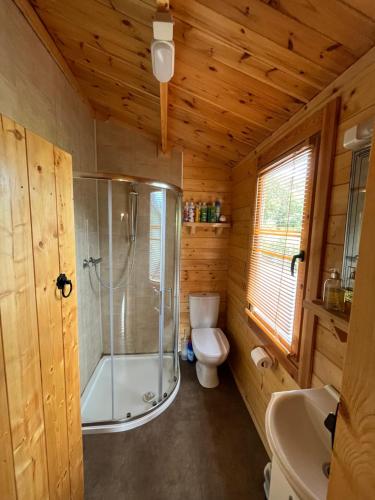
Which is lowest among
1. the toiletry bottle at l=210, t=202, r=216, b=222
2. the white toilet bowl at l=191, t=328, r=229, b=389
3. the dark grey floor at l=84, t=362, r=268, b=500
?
the dark grey floor at l=84, t=362, r=268, b=500

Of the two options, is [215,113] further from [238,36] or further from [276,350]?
[276,350]

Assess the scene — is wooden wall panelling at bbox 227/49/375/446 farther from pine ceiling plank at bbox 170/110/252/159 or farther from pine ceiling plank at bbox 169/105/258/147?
pine ceiling plank at bbox 170/110/252/159

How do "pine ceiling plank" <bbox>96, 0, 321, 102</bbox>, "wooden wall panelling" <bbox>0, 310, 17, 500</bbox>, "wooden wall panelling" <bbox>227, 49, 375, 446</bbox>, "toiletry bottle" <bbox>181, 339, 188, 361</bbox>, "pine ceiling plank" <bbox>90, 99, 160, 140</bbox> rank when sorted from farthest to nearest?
"toiletry bottle" <bbox>181, 339, 188, 361</bbox> < "pine ceiling plank" <bbox>90, 99, 160, 140</bbox> < "pine ceiling plank" <bbox>96, 0, 321, 102</bbox> < "wooden wall panelling" <bbox>227, 49, 375, 446</bbox> < "wooden wall panelling" <bbox>0, 310, 17, 500</bbox>

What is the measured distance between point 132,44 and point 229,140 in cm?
110

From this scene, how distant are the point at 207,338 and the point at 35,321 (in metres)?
1.91

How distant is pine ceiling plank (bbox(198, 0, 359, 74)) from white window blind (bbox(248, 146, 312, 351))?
1.32ft

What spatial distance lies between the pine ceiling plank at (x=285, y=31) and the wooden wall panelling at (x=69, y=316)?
3.11 feet

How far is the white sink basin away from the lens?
87 centimetres

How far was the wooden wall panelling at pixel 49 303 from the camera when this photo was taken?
811 mm

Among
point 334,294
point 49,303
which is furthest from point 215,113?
point 49,303

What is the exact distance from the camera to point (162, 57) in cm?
98

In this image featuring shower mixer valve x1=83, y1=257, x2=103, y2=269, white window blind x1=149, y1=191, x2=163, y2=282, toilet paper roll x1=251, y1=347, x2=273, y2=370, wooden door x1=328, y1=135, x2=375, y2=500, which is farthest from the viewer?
white window blind x1=149, y1=191, x2=163, y2=282

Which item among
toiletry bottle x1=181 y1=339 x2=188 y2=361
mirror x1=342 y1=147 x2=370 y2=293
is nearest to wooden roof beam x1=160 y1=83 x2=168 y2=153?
mirror x1=342 y1=147 x2=370 y2=293

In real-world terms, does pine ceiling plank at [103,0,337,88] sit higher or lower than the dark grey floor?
higher
